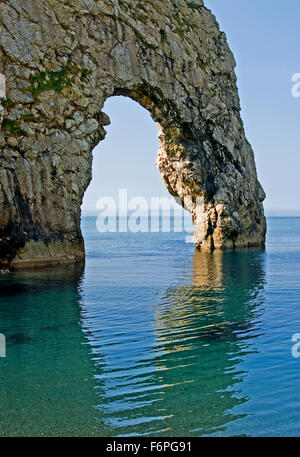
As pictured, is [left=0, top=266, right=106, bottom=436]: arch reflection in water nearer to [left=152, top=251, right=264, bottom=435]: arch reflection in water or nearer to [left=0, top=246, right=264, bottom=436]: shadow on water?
[left=0, top=246, right=264, bottom=436]: shadow on water

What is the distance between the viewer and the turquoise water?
1094 centimetres

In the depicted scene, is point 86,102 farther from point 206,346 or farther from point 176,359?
point 176,359

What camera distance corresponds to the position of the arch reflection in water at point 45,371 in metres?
10.8

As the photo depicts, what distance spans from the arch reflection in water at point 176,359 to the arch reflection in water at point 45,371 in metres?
0.60

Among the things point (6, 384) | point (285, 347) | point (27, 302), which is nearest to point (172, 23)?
point (27, 302)

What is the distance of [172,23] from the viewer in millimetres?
51875

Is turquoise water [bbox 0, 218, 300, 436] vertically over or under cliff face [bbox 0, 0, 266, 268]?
under

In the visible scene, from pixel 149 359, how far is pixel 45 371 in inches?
135

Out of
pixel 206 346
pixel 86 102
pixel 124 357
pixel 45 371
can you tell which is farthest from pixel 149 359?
pixel 86 102

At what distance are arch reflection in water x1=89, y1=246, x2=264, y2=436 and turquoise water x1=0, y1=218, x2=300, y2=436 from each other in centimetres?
4

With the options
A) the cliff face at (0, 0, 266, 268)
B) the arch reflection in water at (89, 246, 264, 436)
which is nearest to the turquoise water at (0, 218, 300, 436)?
the arch reflection in water at (89, 246, 264, 436)

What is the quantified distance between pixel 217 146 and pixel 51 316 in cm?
4197

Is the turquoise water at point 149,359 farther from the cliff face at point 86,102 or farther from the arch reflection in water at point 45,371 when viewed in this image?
the cliff face at point 86,102
